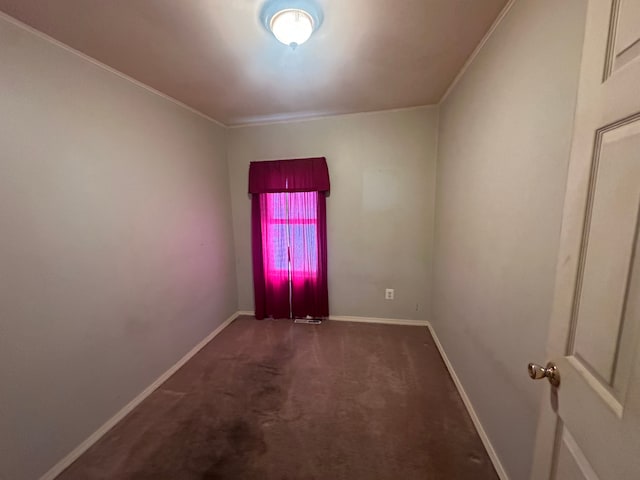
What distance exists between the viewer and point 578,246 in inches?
25.5

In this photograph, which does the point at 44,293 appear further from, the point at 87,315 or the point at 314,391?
Result: the point at 314,391

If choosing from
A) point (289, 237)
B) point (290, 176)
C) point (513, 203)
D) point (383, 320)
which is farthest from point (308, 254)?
point (513, 203)

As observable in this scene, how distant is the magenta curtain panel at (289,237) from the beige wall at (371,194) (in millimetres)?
125

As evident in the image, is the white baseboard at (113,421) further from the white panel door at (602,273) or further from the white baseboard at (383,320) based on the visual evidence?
the white panel door at (602,273)

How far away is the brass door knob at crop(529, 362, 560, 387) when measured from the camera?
2.33 ft

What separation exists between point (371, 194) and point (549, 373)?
7.39ft

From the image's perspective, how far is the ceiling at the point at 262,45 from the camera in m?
1.20

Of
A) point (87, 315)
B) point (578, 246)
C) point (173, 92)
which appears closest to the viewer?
point (578, 246)

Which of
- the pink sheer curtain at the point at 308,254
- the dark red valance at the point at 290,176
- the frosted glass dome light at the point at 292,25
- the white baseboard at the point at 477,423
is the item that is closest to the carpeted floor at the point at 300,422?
the white baseboard at the point at 477,423

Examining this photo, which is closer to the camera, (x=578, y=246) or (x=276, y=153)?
(x=578, y=246)

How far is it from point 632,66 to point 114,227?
2310 millimetres

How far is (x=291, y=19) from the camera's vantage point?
48.3 inches

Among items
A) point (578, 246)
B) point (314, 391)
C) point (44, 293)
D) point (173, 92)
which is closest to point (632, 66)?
point (578, 246)

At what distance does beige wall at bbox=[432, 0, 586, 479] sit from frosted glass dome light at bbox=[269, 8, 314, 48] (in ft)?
3.17
